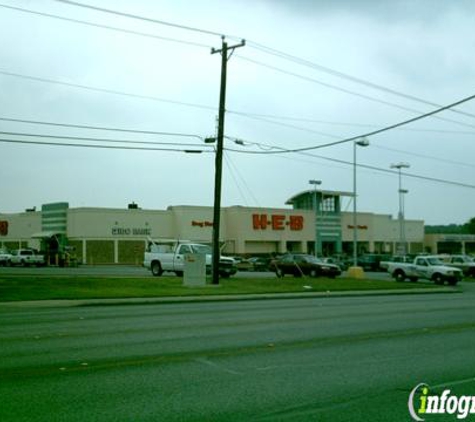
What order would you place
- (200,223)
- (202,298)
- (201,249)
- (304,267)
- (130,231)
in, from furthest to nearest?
(200,223) → (130,231) → (304,267) → (201,249) → (202,298)

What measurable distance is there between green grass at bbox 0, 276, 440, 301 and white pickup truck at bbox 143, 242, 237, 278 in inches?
169

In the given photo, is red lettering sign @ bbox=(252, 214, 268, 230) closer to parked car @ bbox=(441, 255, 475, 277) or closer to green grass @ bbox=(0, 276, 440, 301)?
parked car @ bbox=(441, 255, 475, 277)

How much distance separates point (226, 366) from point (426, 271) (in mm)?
35603

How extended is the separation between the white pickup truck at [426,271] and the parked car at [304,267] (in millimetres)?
3746

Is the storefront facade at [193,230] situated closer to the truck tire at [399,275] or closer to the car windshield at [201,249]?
the car windshield at [201,249]

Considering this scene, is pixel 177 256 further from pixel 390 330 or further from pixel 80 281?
pixel 390 330

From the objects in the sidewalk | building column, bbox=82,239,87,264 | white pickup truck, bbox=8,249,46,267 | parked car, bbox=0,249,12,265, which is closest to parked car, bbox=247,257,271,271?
white pickup truck, bbox=8,249,46,267

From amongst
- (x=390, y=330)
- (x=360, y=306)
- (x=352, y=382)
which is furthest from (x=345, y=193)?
(x=352, y=382)

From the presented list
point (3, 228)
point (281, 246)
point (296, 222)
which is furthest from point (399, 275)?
point (3, 228)

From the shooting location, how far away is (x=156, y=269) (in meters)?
43.1

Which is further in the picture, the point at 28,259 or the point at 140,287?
the point at 28,259

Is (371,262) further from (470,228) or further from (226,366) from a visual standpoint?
(470,228)

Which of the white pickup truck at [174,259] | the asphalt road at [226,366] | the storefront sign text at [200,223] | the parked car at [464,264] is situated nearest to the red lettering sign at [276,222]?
the storefront sign text at [200,223]

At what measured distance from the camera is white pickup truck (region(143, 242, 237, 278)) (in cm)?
4131
